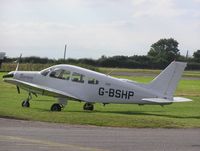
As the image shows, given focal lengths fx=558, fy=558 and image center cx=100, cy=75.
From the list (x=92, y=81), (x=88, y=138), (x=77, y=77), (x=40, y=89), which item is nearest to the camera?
(x=88, y=138)

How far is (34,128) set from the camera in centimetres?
1767

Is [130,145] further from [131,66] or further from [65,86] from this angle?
[131,66]

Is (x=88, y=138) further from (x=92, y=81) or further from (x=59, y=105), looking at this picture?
(x=92, y=81)

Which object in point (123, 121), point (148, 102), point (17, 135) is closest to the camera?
point (17, 135)

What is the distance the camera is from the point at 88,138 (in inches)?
601

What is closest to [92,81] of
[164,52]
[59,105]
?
[59,105]

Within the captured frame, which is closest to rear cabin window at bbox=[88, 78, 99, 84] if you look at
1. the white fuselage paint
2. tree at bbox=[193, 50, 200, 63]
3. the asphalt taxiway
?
the white fuselage paint

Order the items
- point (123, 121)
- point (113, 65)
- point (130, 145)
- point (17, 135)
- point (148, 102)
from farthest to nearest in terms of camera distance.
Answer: point (113, 65) → point (148, 102) → point (123, 121) → point (17, 135) → point (130, 145)

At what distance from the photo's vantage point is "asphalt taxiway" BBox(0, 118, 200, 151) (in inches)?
528

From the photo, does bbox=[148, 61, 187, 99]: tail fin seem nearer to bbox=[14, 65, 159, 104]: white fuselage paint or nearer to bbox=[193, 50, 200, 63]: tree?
bbox=[14, 65, 159, 104]: white fuselage paint

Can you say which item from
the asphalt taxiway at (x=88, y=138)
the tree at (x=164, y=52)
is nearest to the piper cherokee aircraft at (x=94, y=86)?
the asphalt taxiway at (x=88, y=138)

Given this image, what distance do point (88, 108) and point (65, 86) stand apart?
1710 millimetres

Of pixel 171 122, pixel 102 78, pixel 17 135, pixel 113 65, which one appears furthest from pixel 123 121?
pixel 113 65

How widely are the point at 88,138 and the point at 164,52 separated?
137241mm
